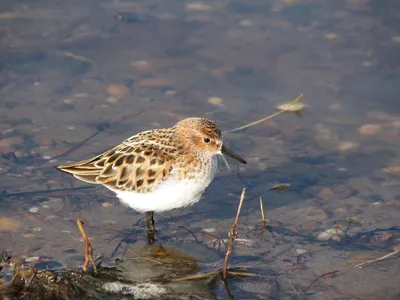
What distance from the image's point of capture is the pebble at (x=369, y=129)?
9156 millimetres

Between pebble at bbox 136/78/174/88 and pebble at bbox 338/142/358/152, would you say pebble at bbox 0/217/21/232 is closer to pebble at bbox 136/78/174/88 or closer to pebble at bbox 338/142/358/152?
pebble at bbox 136/78/174/88

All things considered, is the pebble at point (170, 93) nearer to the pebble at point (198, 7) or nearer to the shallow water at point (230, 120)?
the shallow water at point (230, 120)

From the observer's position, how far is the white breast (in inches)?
263

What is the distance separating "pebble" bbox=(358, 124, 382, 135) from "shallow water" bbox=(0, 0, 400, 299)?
0.9 inches

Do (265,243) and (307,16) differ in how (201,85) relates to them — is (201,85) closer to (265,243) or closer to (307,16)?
(307,16)

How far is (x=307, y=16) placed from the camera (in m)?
11.4

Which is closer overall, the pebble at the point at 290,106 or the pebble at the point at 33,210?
the pebble at the point at 33,210

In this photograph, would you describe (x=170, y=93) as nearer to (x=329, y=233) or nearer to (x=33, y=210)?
(x=33, y=210)

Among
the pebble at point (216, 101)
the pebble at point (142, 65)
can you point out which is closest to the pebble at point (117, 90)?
the pebble at point (142, 65)

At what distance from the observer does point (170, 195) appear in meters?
6.68

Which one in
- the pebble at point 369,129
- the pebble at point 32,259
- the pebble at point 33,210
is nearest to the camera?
the pebble at point 32,259

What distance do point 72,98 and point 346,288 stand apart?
5151mm

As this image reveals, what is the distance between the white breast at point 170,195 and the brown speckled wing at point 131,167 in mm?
64

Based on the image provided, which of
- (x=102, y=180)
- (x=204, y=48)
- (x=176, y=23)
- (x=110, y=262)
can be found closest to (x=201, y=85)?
(x=204, y=48)
